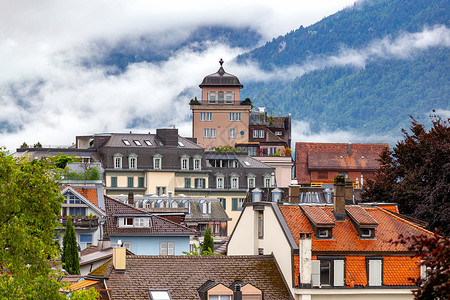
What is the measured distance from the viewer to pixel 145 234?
267ft

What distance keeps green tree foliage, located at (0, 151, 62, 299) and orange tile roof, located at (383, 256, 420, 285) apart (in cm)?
1820

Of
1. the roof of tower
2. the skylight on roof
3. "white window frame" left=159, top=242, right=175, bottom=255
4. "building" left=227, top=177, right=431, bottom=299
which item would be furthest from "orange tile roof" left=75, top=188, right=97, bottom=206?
the roof of tower

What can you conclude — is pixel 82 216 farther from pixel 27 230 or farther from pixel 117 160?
pixel 117 160

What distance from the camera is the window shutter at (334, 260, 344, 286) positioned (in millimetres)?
51938

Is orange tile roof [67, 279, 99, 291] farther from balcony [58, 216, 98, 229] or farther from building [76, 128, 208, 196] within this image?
building [76, 128, 208, 196]

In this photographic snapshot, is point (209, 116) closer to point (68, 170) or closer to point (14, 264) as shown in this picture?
point (68, 170)

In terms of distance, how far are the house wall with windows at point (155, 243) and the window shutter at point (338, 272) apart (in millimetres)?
29503

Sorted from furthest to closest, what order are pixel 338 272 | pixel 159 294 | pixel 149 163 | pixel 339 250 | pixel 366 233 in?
pixel 149 163
pixel 366 233
pixel 339 250
pixel 338 272
pixel 159 294

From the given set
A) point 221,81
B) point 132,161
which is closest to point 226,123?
point 221,81

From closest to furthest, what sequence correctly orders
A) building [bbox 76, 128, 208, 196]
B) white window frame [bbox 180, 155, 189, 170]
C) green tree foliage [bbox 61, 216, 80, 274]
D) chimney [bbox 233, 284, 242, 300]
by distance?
chimney [bbox 233, 284, 242, 300] < green tree foliage [bbox 61, 216, 80, 274] < building [bbox 76, 128, 208, 196] < white window frame [bbox 180, 155, 189, 170]

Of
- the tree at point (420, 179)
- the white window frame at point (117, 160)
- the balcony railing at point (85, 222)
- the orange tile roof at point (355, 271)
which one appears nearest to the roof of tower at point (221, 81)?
the white window frame at point (117, 160)

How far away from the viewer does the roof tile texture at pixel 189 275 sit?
164 feet

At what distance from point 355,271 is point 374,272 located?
2.71ft

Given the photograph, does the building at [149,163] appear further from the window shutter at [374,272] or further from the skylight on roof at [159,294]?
the skylight on roof at [159,294]
